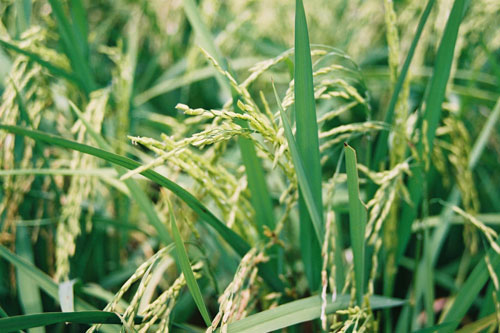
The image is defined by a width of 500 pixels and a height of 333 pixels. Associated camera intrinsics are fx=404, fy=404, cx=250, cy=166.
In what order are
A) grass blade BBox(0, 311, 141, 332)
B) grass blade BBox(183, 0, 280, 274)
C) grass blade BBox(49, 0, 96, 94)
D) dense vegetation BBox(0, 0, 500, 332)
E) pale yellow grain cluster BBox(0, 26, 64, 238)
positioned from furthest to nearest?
grass blade BBox(49, 0, 96, 94)
pale yellow grain cluster BBox(0, 26, 64, 238)
grass blade BBox(183, 0, 280, 274)
dense vegetation BBox(0, 0, 500, 332)
grass blade BBox(0, 311, 141, 332)

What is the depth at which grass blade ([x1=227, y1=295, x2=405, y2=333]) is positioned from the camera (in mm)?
587

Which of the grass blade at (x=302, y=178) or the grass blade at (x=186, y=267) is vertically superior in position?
the grass blade at (x=302, y=178)

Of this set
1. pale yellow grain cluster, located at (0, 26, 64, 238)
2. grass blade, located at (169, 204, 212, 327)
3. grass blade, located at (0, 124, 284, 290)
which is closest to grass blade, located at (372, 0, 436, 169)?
grass blade, located at (0, 124, 284, 290)

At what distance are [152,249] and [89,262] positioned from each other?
159 mm

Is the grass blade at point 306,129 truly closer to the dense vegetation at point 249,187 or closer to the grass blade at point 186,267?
the dense vegetation at point 249,187

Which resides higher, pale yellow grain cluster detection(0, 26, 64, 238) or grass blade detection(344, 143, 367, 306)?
pale yellow grain cluster detection(0, 26, 64, 238)

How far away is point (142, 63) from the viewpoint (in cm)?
163

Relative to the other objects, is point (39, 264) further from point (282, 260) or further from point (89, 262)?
point (282, 260)

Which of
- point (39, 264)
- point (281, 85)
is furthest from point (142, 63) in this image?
point (39, 264)

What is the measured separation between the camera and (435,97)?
740mm

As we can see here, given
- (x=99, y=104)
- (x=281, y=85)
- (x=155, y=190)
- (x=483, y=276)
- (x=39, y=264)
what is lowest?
(x=483, y=276)

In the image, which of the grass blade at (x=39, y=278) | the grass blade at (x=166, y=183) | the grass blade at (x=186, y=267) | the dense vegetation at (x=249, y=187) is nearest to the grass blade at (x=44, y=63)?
the dense vegetation at (x=249, y=187)

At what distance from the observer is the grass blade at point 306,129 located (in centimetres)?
58

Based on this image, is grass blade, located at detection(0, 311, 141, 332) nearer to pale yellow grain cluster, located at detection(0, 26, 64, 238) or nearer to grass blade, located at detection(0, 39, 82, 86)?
pale yellow grain cluster, located at detection(0, 26, 64, 238)
